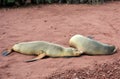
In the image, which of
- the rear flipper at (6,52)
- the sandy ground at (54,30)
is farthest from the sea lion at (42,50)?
the sandy ground at (54,30)

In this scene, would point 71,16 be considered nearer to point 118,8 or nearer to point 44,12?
point 44,12

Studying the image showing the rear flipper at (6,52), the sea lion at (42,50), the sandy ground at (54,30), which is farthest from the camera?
the rear flipper at (6,52)

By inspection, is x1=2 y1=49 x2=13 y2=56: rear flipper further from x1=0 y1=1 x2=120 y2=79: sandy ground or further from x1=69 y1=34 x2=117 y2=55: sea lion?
x1=69 y1=34 x2=117 y2=55: sea lion

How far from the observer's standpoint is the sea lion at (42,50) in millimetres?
5715

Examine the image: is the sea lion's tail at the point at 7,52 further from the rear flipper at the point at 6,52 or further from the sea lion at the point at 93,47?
the sea lion at the point at 93,47

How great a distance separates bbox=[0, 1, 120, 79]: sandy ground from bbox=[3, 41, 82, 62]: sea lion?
0.11 meters

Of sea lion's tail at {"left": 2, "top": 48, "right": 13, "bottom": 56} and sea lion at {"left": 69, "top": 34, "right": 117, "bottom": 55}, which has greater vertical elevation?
sea lion at {"left": 69, "top": 34, "right": 117, "bottom": 55}

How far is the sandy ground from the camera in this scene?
5219 mm

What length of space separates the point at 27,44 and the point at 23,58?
384 mm

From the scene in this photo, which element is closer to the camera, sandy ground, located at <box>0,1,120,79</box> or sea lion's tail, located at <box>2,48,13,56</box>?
sandy ground, located at <box>0,1,120,79</box>

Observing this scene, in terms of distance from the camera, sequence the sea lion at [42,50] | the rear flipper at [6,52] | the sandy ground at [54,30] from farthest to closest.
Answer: the rear flipper at [6,52]
the sea lion at [42,50]
the sandy ground at [54,30]

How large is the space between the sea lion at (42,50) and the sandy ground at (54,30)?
11 centimetres

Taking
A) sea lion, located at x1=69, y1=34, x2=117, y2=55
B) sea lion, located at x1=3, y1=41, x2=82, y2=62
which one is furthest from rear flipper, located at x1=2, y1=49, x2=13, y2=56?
sea lion, located at x1=69, y1=34, x2=117, y2=55

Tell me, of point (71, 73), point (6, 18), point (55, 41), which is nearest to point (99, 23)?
point (55, 41)
